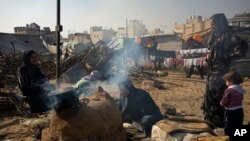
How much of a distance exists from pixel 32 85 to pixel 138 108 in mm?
2432

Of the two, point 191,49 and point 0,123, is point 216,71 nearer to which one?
point 0,123

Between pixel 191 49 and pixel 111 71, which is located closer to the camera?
pixel 111 71

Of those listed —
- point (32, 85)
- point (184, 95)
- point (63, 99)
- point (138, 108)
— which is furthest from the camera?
point (184, 95)

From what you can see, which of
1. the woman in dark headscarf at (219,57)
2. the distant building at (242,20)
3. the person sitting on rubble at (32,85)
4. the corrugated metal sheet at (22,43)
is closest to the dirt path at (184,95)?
the woman in dark headscarf at (219,57)

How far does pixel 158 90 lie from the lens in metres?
11.2

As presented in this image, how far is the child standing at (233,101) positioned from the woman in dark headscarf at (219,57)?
2.59 ft

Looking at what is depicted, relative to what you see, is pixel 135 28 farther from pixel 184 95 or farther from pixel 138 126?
pixel 138 126

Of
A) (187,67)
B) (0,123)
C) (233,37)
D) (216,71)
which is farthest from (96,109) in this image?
(187,67)

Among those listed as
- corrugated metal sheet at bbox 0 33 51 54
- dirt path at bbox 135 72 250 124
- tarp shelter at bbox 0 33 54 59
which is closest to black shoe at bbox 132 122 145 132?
dirt path at bbox 135 72 250 124

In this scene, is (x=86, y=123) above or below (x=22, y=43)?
below

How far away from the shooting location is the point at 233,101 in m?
4.57

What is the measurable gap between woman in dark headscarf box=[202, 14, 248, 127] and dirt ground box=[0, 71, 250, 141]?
58.7 inches

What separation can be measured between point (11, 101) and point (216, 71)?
563 cm

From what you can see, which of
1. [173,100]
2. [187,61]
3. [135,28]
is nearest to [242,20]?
[187,61]
